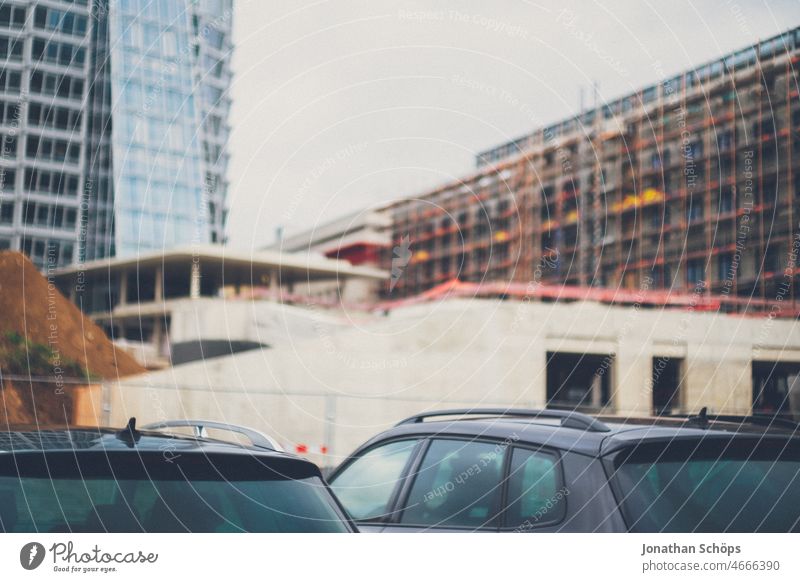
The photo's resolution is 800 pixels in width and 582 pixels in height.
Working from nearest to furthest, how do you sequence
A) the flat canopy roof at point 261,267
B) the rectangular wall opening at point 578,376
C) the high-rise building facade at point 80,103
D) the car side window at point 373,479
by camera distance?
1. the car side window at point 373,479
2. the high-rise building facade at point 80,103
3. the rectangular wall opening at point 578,376
4. the flat canopy roof at point 261,267

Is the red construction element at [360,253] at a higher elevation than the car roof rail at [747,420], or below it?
higher

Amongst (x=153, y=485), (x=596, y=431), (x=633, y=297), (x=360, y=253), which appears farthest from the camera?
(x=360, y=253)

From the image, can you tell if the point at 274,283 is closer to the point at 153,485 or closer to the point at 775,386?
the point at 775,386

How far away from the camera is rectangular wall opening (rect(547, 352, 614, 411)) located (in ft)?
76.9

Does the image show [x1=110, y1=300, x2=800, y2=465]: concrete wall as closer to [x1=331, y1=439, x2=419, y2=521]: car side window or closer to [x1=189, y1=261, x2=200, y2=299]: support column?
[x1=189, y1=261, x2=200, y2=299]: support column

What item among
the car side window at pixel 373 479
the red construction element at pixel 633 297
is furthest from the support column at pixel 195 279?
the car side window at pixel 373 479

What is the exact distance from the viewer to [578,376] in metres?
29.2

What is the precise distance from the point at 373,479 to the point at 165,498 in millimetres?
1632

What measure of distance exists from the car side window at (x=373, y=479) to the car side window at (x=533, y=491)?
68 cm

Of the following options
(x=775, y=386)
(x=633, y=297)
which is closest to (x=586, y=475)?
(x=775, y=386)

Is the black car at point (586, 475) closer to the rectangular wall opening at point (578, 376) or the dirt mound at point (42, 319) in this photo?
the dirt mound at point (42, 319)

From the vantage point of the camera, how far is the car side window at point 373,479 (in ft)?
14.1

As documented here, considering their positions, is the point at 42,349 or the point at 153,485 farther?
the point at 42,349
